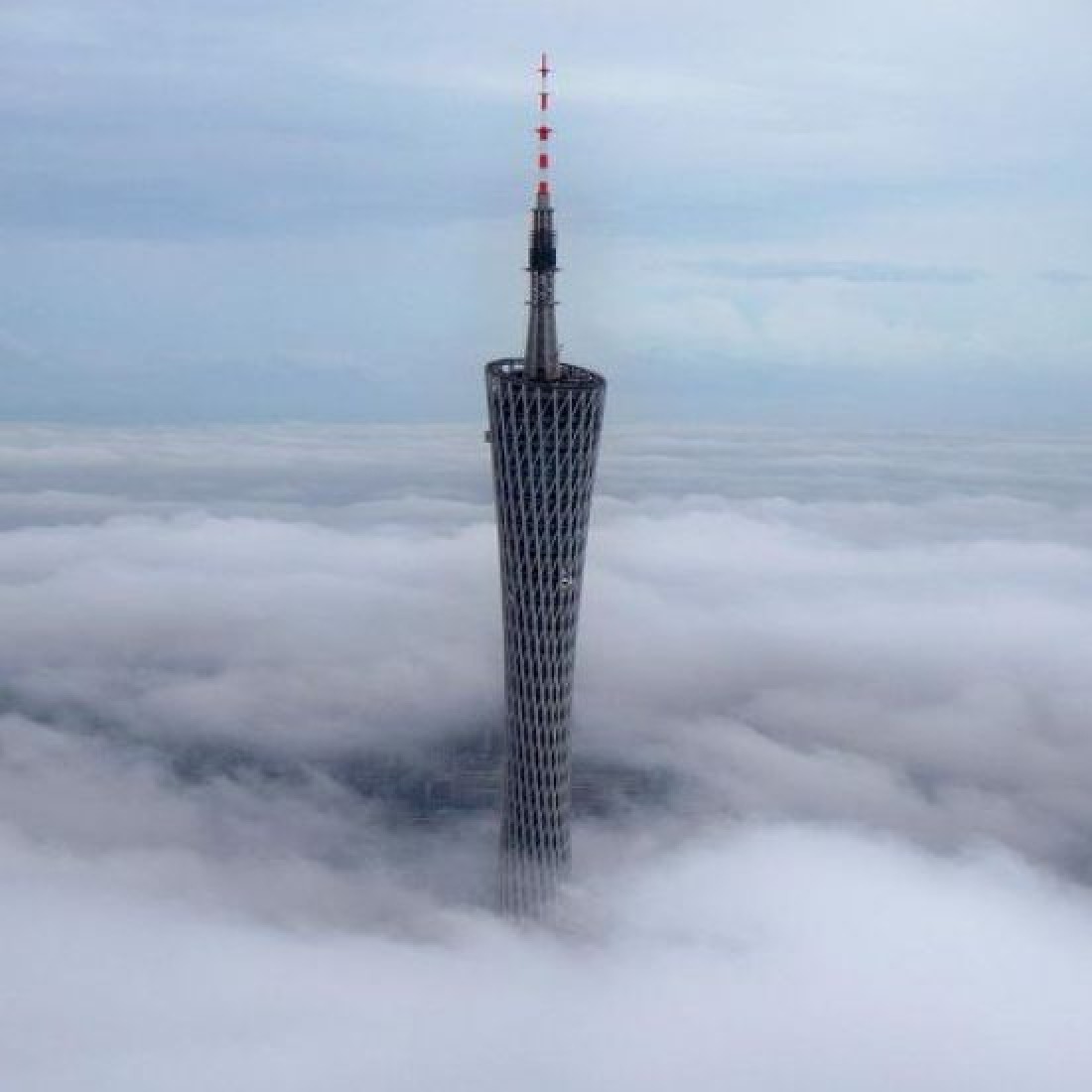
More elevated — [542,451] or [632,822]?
[542,451]

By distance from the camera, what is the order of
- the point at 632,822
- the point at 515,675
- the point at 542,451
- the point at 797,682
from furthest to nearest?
the point at 797,682 → the point at 632,822 → the point at 515,675 → the point at 542,451

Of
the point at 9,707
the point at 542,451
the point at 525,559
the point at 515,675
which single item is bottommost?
the point at 9,707

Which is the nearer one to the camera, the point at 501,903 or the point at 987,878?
the point at 501,903

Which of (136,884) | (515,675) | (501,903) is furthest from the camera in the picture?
(136,884)

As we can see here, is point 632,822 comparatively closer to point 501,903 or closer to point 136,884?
point 501,903

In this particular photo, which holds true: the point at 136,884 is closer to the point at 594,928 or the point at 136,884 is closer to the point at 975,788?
the point at 594,928

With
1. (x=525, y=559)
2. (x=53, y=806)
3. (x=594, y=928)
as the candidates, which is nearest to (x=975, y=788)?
(x=594, y=928)

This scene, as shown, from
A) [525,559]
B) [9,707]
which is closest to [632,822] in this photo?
[525,559]
